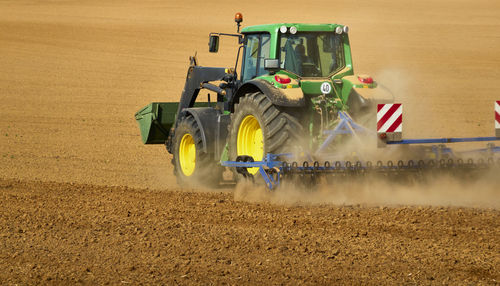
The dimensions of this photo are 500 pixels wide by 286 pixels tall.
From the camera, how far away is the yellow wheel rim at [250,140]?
9370mm

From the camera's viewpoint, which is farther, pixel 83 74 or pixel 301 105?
pixel 83 74

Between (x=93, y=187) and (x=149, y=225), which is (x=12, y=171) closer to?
(x=93, y=187)

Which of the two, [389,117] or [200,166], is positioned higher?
[389,117]

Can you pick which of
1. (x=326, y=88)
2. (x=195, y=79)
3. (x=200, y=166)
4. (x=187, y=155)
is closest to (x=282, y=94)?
(x=326, y=88)

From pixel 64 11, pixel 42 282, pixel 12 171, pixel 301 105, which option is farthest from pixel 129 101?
pixel 64 11

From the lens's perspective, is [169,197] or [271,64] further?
[169,197]

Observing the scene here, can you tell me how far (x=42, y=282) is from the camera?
5414 millimetres

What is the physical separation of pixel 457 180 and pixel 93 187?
485cm

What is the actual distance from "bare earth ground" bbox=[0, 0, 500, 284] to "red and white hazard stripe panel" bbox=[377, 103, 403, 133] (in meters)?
0.89

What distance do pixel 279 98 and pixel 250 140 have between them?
1.15m

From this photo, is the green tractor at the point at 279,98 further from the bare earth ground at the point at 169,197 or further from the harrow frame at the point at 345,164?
the bare earth ground at the point at 169,197

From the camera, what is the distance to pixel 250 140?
9477mm

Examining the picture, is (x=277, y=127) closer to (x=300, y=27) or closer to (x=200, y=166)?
(x=300, y=27)

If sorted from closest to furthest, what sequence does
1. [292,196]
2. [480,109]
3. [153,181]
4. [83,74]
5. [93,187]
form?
1. [292,196]
2. [93,187]
3. [153,181]
4. [480,109]
5. [83,74]
